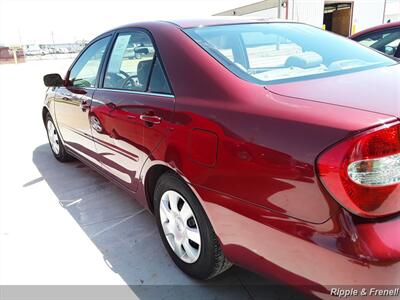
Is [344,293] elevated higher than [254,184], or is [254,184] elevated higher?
[254,184]

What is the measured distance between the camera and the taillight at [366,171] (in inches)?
52.9

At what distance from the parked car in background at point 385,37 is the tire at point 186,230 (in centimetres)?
381

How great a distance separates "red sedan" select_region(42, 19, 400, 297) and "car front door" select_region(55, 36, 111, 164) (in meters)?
0.27

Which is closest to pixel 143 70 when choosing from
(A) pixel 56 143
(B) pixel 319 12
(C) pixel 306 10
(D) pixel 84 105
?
(D) pixel 84 105

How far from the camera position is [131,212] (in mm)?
3336

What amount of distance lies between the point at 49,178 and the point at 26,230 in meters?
1.24

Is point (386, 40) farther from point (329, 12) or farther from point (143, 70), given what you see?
point (329, 12)

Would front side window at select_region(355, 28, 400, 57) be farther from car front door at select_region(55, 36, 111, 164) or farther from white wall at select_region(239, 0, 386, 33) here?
white wall at select_region(239, 0, 386, 33)

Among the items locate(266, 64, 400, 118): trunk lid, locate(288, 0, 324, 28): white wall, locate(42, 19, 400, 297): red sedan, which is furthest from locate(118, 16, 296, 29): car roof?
locate(288, 0, 324, 28): white wall

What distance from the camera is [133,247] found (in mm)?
2791

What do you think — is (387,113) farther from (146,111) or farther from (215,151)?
(146,111)

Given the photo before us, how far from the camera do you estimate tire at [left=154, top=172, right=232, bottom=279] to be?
206 cm

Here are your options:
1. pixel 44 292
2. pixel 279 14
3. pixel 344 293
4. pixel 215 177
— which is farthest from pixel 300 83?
pixel 279 14

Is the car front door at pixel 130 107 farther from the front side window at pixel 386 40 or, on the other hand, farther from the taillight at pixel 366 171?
the front side window at pixel 386 40
